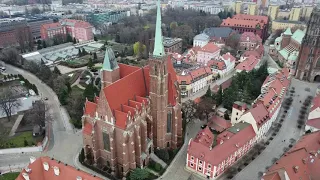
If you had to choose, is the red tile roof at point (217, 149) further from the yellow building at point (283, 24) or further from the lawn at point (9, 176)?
the yellow building at point (283, 24)

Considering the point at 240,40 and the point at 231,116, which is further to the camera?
the point at 240,40

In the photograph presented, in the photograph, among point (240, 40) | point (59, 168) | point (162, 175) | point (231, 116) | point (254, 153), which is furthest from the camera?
point (240, 40)

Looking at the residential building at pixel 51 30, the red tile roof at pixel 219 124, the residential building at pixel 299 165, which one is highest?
the residential building at pixel 51 30

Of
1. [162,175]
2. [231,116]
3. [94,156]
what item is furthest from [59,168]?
[231,116]

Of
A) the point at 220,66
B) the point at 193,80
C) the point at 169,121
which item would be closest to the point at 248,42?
the point at 220,66

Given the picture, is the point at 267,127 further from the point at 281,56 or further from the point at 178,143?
the point at 281,56

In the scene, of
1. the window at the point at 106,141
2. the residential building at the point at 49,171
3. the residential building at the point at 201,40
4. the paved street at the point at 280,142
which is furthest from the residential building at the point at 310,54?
the residential building at the point at 49,171

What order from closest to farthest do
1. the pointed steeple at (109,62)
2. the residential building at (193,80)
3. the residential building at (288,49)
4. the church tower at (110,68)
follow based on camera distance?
the pointed steeple at (109,62) → the church tower at (110,68) → the residential building at (193,80) → the residential building at (288,49)

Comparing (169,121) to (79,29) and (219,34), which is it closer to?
(219,34)

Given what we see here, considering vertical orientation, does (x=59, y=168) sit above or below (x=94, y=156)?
above
